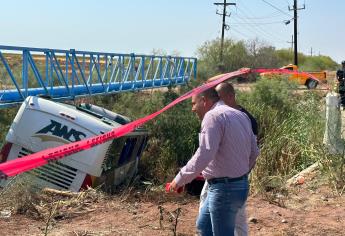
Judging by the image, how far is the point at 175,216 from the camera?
6305 millimetres

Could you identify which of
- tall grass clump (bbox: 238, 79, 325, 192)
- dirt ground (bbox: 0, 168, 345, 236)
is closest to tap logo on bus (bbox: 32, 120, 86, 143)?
dirt ground (bbox: 0, 168, 345, 236)

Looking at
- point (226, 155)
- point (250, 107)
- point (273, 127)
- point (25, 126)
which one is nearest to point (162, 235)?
point (226, 155)

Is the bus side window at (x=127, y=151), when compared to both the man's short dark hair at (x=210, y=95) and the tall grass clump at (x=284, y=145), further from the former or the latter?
the man's short dark hair at (x=210, y=95)

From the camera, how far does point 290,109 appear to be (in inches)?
612

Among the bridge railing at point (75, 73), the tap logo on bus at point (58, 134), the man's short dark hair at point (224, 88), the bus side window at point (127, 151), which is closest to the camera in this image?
the man's short dark hair at point (224, 88)

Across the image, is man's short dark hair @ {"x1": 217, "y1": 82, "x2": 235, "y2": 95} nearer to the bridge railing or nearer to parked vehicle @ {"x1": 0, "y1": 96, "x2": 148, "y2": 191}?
parked vehicle @ {"x1": 0, "y1": 96, "x2": 148, "y2": 191}

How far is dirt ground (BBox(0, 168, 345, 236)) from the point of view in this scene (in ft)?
19.2

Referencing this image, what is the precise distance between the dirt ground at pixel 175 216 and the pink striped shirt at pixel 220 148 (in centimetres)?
123

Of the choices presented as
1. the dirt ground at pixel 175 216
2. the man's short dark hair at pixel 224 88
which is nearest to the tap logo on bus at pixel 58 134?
the dirt ground at pixel 175 216

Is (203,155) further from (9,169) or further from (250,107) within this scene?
(250,107)

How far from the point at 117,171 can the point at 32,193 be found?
96.7 inches

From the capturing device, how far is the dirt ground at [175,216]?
19.2 ft

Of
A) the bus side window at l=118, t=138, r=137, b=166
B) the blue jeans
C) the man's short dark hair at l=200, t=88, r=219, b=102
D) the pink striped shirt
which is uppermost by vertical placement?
the man's short dark hair at l=200, t=88, r=219, b=102

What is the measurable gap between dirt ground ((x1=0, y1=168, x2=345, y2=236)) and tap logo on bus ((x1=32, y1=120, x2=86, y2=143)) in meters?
1.07
